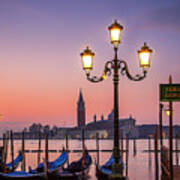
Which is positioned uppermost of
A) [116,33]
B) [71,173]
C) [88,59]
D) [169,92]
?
[116,33]

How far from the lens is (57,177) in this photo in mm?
13953

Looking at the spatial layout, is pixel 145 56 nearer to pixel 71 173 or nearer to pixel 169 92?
pixel 169 92

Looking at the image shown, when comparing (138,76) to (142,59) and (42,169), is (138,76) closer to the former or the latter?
(142,59)

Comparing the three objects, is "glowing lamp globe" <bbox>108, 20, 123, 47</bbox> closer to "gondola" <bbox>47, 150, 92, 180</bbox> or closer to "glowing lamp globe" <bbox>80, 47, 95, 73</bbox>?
"glowing lamp globe" <bbox>80, 47, 95, 73</bbox>

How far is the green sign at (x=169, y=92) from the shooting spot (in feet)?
19.1

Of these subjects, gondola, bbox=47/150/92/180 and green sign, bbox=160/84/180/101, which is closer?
green sign, bbox=160/84/180/101

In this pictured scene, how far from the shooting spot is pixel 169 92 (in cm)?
584

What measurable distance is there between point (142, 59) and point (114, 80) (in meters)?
0.64

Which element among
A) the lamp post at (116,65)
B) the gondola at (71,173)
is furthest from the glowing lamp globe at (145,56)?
the gondola at (71,173)

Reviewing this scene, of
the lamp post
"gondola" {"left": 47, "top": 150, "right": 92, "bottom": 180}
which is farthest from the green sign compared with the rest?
"gondola" {"left": 47, "top": 150, "right": 92, "bottom": 180}

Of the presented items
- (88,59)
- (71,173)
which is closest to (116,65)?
Answer: (88,59)

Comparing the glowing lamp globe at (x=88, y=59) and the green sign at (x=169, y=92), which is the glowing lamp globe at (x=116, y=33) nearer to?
the glowing lamp globe at (x=88, y=59)

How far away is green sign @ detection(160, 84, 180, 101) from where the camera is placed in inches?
229

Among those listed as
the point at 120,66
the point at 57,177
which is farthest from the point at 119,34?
the point at 57,177
